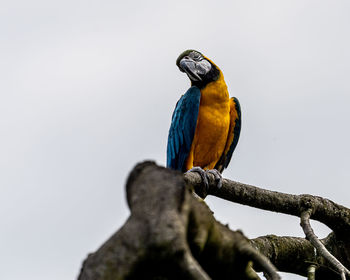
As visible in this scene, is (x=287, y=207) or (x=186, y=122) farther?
(x=186, y=122)

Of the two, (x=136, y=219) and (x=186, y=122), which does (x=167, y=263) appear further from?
(x=186, y=122)

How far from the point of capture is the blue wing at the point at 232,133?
6902 mm

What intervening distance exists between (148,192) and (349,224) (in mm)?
2866

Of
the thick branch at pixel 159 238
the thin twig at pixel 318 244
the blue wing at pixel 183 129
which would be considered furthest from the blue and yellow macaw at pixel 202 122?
the thick branch at pixel 159 238

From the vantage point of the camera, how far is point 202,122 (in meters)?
6.54

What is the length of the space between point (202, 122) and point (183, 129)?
222mm

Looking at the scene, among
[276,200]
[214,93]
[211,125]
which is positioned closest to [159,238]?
[276,200]

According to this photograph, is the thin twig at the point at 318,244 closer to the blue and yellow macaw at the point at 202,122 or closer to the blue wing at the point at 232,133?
the blue and yellow macaw at the point at 202,122

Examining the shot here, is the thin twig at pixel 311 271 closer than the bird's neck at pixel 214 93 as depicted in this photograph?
Yes

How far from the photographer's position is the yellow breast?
21.4 feet

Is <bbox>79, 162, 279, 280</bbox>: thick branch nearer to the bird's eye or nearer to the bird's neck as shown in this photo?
the bird's neck

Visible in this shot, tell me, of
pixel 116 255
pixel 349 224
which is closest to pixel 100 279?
pixel 116 255

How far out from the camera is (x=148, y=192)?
1795 mm

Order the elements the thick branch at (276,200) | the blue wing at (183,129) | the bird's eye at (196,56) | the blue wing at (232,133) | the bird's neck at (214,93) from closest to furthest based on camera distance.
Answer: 1. the thick branch at (276,200)
2. the blue wing at (183,129)
3. the bird's neck at (214,93)
4. the blue wing at (232,133)
5. the bird's eye at (196,56)
